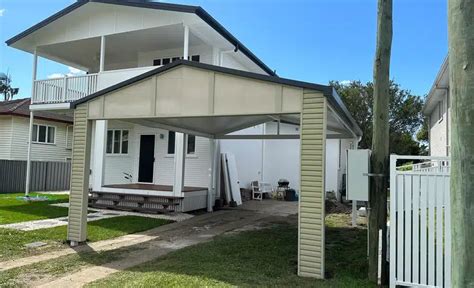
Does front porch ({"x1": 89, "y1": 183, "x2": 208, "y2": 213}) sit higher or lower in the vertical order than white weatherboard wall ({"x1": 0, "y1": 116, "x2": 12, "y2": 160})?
lower

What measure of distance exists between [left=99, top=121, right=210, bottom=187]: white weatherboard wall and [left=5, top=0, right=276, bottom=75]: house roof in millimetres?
3948

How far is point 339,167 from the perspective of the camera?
18016 mm

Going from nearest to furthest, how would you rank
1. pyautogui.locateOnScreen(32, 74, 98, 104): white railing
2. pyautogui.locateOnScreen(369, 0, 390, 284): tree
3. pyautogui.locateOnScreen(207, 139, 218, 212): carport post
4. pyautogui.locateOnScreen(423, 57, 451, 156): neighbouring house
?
pyautogui.locateOnScreen(369, 0, 390, 284): tree
pyautogui.locateOnScreen(423, 57, 451, 156): neighbouring house
pyautogui.locateOnScreen(207, 139, 218, 212): carport post
pyautogui.locateOnScreen(32, 74, 98, 104): white railing

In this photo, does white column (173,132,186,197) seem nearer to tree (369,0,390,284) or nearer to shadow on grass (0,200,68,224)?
shadow on grass (0,200,68,224)

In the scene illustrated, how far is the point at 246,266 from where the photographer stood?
249 inches

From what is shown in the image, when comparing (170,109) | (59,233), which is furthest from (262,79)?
(59,233)

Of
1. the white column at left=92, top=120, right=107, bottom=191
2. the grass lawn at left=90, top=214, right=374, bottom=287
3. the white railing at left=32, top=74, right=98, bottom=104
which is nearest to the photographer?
the grass lawn at left=90, top=214, right=374, bottom=287

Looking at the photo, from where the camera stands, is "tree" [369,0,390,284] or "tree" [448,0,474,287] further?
"tree" [369,0,390,284]

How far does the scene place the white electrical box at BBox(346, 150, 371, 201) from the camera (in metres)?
5.73

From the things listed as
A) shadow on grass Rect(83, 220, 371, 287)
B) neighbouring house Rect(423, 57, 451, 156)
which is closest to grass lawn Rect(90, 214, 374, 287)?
shadow on grass Rect(83, 220, 371, 287)


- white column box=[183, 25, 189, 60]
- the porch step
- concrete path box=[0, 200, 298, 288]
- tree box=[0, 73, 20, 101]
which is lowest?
concrete path box=[0, 200, 298, 288]

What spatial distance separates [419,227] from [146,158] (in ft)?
41.5

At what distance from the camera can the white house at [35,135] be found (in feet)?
68.4

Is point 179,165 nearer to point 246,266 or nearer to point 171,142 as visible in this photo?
point 171,142
